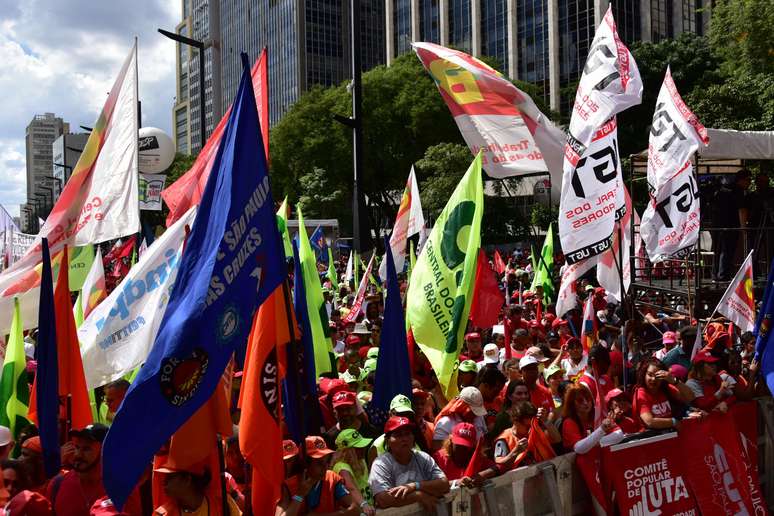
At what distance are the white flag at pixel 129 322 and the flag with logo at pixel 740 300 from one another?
5.97 m

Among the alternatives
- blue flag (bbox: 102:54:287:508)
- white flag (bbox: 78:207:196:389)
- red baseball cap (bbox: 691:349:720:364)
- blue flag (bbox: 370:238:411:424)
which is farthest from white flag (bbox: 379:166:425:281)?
blue flag (bbox: 102:54:287:508)

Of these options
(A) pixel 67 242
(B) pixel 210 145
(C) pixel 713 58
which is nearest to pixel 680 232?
(B) pixel 210 145

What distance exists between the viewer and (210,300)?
4.21m

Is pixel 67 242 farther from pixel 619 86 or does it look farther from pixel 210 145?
pixel 619 86

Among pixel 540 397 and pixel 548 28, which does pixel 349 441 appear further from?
pixel 548 28

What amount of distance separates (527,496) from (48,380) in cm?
309

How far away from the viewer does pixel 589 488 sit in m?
5.92

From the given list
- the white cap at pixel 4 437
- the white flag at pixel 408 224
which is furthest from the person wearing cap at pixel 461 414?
the white flag at pixel 408 224

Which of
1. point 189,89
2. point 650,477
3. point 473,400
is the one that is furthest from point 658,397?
point 189,89

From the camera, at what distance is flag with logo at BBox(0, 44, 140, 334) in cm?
688

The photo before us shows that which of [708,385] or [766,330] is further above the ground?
[766,330]

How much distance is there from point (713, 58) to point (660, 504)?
39418 mm

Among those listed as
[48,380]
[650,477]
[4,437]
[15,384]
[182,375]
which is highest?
[182,375]

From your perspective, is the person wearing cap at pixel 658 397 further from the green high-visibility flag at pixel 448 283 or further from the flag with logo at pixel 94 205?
the flag with logo at pixel 94 205
